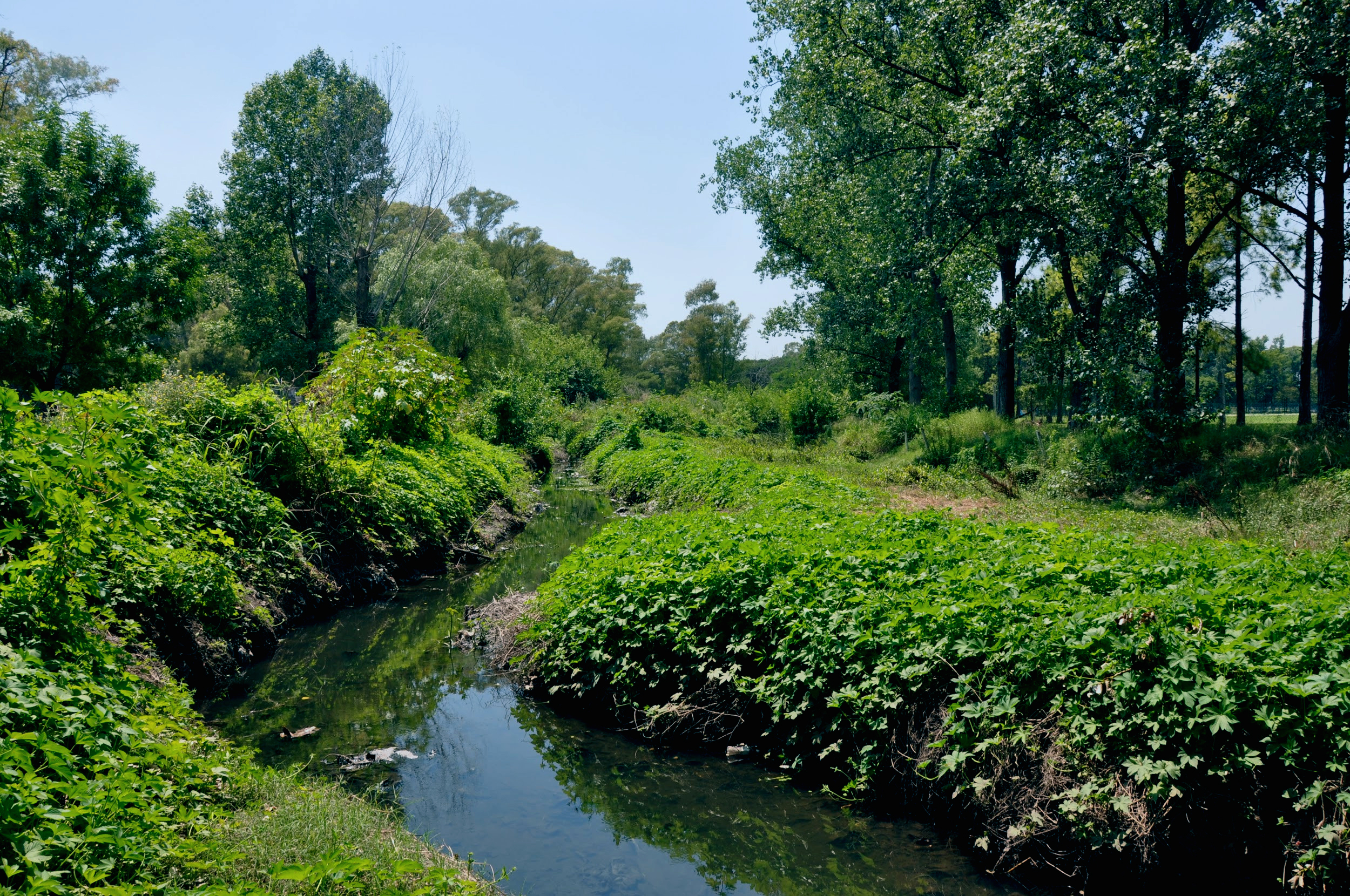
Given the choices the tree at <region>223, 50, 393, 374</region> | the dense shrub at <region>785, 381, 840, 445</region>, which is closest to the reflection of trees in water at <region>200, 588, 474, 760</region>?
the dense shrub at <region>785, 381, 840, 445</region>

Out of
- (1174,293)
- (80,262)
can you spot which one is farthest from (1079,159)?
(80,262)

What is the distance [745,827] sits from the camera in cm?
527

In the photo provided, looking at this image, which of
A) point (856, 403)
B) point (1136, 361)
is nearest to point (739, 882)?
point (1136, 361)

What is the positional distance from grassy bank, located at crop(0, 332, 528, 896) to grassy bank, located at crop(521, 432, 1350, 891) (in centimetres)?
263

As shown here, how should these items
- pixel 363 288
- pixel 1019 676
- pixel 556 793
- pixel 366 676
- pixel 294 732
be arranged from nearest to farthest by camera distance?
pixel 1019 676
pixel 556 793
pixel 294 732
pixel 366 676
pixel 363 288

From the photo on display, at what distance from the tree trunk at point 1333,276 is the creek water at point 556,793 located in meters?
15.0

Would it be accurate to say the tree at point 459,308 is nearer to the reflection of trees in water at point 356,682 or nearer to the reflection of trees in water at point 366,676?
the reflection of trees in water at point 366,676

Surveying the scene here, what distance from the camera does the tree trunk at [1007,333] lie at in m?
22.3

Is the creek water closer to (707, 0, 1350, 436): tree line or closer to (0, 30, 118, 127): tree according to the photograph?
(707, 0, 1350, 436): tree line

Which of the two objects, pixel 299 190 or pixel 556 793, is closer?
pixel 556 793

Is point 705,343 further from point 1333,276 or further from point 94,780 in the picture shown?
point 94,780

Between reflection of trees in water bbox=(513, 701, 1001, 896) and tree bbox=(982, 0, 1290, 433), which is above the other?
tree bbox=(982, 0, 1290, 433)

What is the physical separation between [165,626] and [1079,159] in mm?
17125

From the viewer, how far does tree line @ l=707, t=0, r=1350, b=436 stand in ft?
47.0
